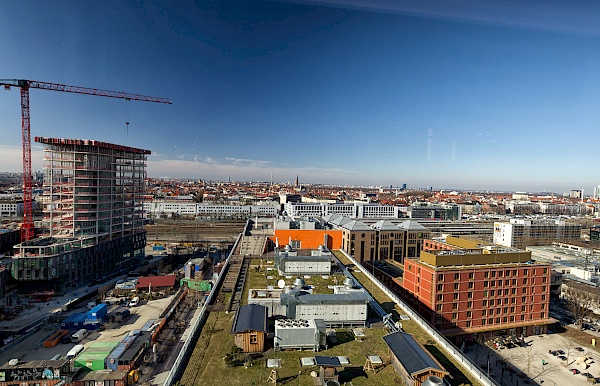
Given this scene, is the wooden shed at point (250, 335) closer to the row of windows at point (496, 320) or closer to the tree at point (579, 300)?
the row of windows at point (496, 320)

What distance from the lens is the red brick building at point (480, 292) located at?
1950 cm

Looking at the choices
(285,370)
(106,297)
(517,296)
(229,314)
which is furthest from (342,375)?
(106,297)

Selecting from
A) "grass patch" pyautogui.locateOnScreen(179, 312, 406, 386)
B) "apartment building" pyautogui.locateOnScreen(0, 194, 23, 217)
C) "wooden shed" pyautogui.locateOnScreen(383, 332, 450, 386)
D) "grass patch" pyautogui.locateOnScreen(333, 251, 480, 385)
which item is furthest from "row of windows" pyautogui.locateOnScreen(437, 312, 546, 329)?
"apartment building" pyautogui.locateOnScreen(0, 194, 23, 217)

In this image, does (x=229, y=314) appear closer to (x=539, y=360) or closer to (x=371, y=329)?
(x=371, y=329)

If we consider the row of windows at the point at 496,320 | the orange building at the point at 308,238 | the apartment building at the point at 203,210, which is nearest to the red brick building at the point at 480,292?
the row of windows at the point at 496,320

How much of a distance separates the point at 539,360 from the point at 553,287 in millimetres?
12844

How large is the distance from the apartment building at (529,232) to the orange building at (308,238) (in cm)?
3011

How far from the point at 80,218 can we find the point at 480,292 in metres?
34.2

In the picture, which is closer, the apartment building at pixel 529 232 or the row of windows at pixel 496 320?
the row of windows at pixel 496 320

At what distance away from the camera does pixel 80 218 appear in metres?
31.1

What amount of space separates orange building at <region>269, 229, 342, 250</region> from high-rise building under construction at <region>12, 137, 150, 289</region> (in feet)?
58.7

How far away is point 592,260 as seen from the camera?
3406 cm

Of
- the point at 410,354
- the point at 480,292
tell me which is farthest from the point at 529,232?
the point at 410,354

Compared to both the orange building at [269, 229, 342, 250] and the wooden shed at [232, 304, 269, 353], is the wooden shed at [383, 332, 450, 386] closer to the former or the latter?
the wooden shed at [232, 304, 269, 353]
